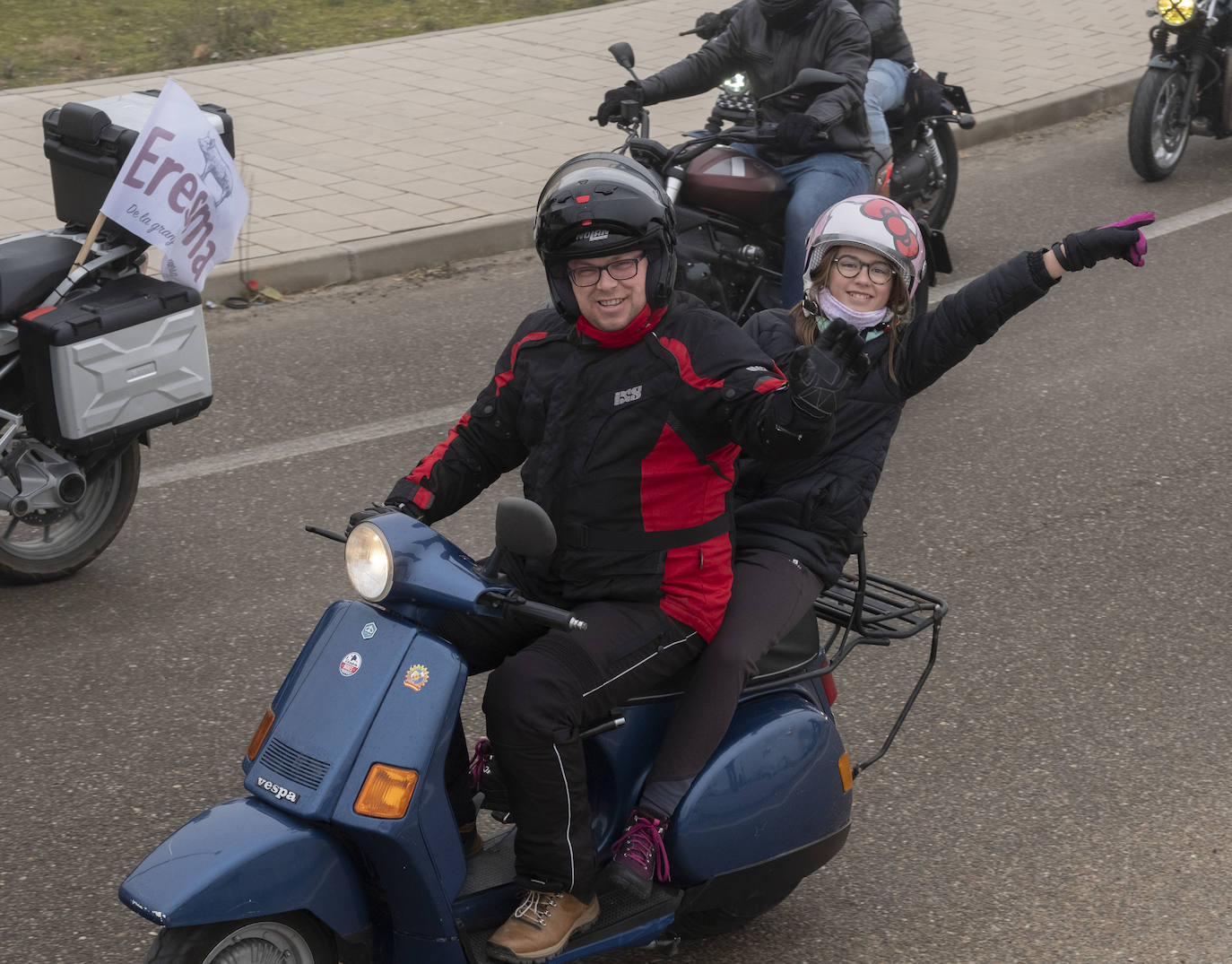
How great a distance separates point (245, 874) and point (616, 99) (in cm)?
450

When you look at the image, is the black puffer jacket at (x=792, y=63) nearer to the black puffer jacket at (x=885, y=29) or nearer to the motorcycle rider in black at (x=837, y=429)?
the black puffer jacket at (x=885, y=29)

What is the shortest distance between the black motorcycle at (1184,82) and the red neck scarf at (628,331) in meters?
7.22

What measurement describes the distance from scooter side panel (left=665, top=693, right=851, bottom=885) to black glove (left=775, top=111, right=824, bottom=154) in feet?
11.1

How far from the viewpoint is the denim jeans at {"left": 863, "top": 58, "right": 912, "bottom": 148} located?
24.0ft

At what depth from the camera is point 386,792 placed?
277 centimetres

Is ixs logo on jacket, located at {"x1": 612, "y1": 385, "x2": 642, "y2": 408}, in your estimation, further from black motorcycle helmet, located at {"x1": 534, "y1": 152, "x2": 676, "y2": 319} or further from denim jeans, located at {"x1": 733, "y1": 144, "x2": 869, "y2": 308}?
denim jeans, located at {"x1": 733, "y1": 144, "x2": 869, "y2": 308}

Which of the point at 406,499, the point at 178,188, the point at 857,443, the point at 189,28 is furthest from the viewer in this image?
the point at 189,28

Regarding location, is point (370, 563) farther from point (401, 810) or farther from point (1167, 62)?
point (1167, 62)

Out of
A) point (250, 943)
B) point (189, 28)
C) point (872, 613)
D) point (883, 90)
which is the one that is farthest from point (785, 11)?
point (189, 28)

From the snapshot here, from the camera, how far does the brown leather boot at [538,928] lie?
2.96 m

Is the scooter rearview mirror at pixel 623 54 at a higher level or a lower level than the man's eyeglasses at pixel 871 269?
lower

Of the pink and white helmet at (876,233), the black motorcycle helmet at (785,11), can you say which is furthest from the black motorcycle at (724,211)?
the pink and white helmet at (876,233)

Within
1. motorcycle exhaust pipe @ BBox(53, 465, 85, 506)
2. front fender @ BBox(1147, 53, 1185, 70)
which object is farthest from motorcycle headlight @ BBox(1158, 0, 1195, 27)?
motorcycle exhaust pipe @ BBox(53, 465, 85, 506)

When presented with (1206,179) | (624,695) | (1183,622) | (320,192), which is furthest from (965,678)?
(1206,179)
